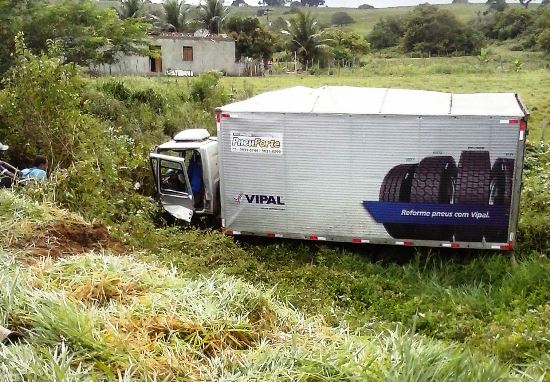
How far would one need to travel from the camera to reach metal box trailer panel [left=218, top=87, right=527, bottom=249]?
9.42 metres

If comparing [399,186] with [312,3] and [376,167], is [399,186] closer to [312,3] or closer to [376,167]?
[376,167]

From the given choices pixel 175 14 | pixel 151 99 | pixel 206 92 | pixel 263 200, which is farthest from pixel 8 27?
pixel 175 14

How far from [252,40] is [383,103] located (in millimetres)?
34327

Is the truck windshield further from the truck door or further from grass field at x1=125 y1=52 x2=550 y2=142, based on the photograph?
grass field at x1=125 y1=52 x2=550 y2=142

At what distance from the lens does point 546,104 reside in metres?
22.2

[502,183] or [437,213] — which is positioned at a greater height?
[502,183]

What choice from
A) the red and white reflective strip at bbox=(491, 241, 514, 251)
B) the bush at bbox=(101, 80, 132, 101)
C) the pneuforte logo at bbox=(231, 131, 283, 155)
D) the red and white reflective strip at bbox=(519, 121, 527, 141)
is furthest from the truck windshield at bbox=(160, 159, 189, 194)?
the bush at bbox=(101, 80, 132, 101)

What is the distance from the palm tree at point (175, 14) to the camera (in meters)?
45.7

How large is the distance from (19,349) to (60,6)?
16783mm

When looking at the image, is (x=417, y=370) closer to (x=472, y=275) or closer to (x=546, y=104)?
(x=472, y=275)

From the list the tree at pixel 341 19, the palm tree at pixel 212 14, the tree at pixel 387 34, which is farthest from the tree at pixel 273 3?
the palm tree at pixel 212 14

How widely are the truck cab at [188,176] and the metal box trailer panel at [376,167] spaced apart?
62cm

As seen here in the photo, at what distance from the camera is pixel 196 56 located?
36625mm

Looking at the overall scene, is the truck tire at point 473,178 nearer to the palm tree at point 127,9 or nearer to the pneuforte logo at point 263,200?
the pneuforte logo at point 263,200
